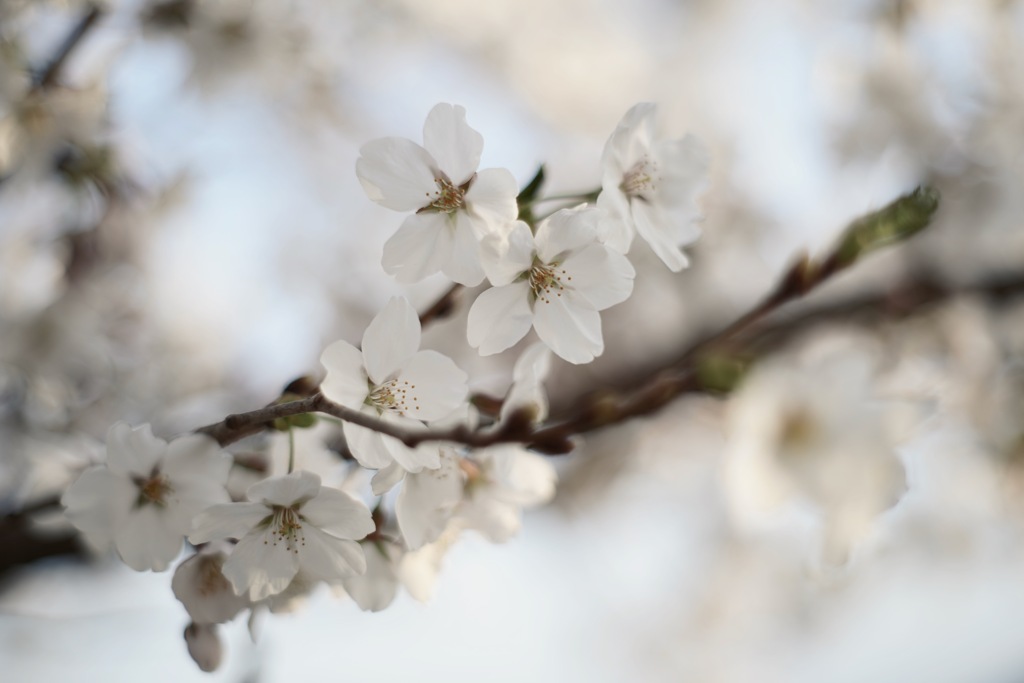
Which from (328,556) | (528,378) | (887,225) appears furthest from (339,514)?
(887,225)

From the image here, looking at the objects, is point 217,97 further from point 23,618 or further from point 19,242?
point 23,618

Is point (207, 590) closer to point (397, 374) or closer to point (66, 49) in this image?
point (397, 374)

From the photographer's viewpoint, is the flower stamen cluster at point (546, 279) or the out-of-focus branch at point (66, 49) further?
Result: the out-of-focus branch at point (66, 49)

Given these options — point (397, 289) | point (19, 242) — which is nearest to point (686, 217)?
point (19, 242)

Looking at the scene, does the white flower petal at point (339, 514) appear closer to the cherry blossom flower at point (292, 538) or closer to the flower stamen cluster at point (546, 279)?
the cherry blossom flower at point (292, 538)

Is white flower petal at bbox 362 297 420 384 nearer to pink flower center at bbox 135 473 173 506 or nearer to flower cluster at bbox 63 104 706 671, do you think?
flower cluster at bbox 63 104 706 671

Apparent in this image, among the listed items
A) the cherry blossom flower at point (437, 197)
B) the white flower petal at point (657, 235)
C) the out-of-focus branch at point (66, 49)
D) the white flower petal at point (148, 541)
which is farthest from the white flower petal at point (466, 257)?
the out-of-focus branch at point (66, 49)
